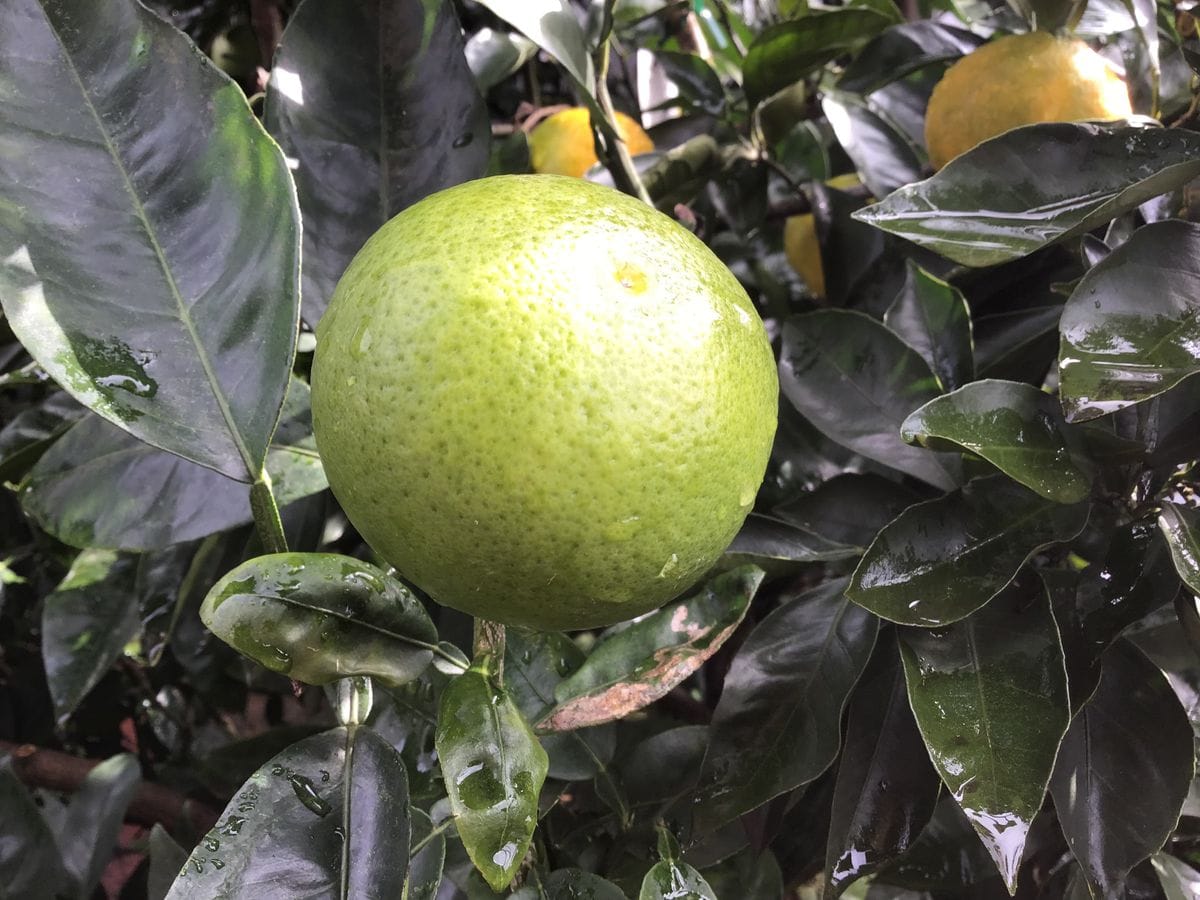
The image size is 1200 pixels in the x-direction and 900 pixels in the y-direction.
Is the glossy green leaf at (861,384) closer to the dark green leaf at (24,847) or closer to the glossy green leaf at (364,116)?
the glossy green leaf at (364,116)

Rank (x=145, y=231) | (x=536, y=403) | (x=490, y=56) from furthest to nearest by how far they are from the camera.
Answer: (x=490, y=56)
(x=145, y=231)
(x=536, y=403)

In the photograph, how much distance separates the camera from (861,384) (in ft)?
2.37

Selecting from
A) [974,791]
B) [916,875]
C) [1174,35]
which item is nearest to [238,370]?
[974,791]

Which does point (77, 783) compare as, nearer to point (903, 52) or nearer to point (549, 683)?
point (549, 683)

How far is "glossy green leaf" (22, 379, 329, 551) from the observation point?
68 centimetres

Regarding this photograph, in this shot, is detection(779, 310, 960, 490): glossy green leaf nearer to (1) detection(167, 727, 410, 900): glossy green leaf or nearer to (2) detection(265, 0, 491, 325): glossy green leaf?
(2) detection(265, 0, 491, 325): glossy green leaf

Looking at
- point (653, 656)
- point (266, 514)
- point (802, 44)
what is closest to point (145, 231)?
point (266, 514)

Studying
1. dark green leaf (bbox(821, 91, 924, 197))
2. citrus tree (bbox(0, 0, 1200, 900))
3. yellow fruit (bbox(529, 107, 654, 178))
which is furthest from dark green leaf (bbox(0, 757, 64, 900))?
dark green leaf (bbox(821, 91, 924, 197))

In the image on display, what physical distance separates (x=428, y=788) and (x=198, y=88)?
0.51 metres

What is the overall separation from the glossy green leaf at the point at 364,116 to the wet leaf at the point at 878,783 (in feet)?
1.61

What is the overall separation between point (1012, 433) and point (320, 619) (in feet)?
1.42

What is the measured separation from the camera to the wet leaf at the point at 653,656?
559mm

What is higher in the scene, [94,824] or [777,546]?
[777,546]

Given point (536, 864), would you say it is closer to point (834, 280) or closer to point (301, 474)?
point (301, 474)
